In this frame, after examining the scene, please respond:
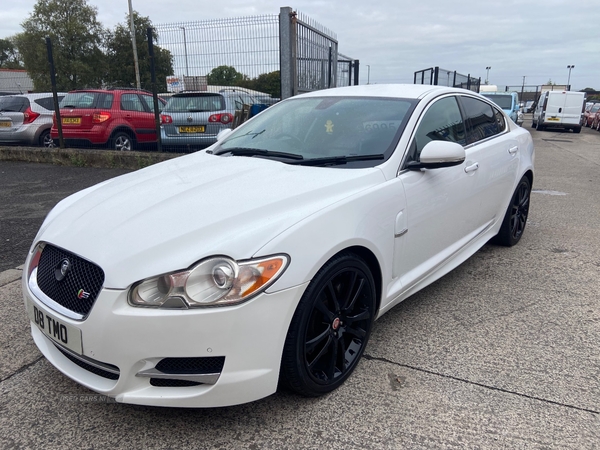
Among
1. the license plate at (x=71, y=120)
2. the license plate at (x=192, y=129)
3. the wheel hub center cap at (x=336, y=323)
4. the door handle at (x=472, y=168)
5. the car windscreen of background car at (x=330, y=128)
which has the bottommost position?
the wheel hub center cap at (x=336, y=323)

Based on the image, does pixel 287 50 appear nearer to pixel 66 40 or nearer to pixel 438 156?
pixel 438 156

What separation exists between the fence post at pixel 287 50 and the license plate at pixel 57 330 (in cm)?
690

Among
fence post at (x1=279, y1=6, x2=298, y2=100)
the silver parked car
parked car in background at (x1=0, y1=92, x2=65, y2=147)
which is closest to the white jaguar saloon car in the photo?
fence post at (x1=279, y1=6, x2=298, y2=100)

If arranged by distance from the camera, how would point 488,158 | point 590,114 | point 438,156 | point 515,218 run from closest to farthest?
1. point 438,156
2. point 488,158
3. point 515,218
4. point 590,114

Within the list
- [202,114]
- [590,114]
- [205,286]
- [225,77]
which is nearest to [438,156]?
[205,286]

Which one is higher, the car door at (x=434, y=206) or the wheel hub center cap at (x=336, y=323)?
the car door at (x=434, y=206)

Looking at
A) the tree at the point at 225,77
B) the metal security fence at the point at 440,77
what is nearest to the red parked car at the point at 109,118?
the tree at the point at 225,77

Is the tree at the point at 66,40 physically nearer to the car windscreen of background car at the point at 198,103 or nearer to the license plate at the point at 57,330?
the car windscreen of background car at the point at 198,103

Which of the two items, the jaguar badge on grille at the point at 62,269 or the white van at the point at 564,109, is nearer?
the jaguar badge on grille at the point at 62,269

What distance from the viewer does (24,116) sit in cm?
1110

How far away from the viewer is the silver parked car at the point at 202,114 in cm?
917

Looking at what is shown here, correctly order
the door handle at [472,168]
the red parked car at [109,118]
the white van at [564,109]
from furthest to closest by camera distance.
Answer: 1. the white van at [564,109]
2. the red parked car at [109,118]
3. the door handle at [472,168]

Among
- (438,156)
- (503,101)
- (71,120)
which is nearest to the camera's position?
(438,156)

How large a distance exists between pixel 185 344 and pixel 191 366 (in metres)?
0.13
